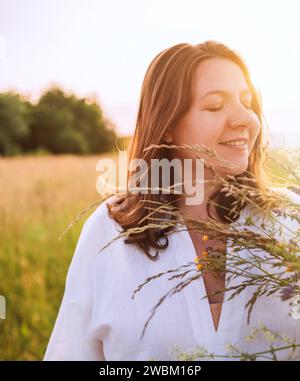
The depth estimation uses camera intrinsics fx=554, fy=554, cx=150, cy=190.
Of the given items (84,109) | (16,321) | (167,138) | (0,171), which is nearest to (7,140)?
(84,109)

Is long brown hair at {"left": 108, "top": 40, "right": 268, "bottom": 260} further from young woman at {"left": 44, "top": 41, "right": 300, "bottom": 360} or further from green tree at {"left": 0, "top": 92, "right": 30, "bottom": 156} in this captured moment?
green tree at {"left": 0, "top": 92, "right": 30, "bottom": 156}

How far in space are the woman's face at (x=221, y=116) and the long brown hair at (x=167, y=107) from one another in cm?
3

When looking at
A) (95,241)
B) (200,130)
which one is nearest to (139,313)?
(95,241)

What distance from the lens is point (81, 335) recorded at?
4.50 feet

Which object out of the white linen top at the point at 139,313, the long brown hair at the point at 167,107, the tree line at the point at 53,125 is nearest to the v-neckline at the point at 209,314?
the white linen top at the point at 139,313

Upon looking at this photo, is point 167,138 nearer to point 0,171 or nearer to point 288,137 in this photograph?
point 288,137

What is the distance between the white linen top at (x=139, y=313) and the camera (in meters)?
1.26

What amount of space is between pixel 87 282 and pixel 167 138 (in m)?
0.48

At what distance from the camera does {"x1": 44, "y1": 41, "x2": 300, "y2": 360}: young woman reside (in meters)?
1.27

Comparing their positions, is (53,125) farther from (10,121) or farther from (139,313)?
(139,313)

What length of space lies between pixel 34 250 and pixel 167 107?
3438 mm

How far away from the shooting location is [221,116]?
137cm

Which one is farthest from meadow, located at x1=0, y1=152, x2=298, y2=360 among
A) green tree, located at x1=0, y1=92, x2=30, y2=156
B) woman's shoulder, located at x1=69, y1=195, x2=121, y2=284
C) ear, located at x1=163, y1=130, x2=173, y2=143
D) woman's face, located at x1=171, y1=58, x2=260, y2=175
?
green tree, located at x1=0, y1=92, x2=30, y2=156

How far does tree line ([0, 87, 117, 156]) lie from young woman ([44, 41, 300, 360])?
1381cm
